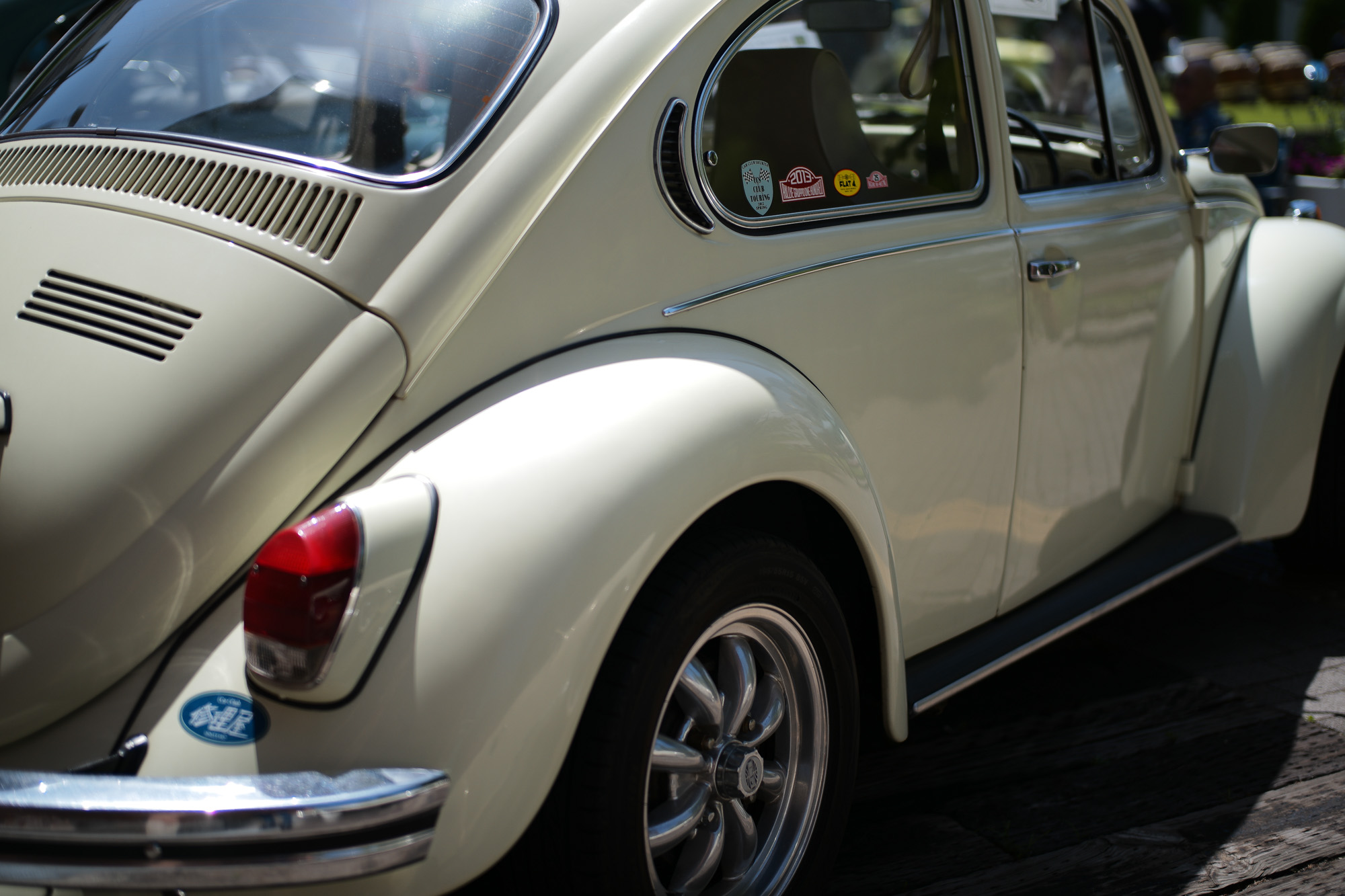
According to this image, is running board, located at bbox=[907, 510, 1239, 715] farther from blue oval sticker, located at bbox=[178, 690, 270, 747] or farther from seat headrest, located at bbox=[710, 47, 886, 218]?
blue oval sticker, located at bbox=[178, 690, 270, 747]

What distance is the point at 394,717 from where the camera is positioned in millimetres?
1484

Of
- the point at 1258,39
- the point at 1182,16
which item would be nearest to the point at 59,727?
the point at 1258,39

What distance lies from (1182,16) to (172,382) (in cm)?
3336

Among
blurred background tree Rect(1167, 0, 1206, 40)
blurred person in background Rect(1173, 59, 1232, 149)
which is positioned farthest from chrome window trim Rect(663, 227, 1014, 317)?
blurred background tree Rect(1167, 0, 1206, 40)

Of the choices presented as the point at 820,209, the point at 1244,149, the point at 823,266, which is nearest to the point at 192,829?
the point at 823,266

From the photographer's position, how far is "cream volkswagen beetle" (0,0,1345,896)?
1504 mm

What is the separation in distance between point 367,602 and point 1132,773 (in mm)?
2157

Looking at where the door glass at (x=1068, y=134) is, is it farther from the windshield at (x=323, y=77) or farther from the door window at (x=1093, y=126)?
the windshield at (x=323, y=77)

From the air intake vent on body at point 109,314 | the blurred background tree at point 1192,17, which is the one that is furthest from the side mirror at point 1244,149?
the blurred background tree at point 1192,17

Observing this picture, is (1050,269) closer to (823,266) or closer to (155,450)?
(823,266)

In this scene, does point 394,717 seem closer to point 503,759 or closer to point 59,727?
point 503,759

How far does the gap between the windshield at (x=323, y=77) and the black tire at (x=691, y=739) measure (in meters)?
0.84


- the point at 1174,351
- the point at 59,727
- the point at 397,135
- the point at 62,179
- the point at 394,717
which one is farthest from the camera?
the point at 1174,351

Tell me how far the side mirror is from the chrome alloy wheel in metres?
2.33
